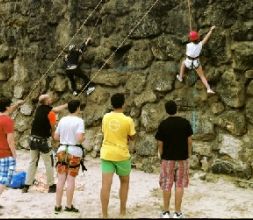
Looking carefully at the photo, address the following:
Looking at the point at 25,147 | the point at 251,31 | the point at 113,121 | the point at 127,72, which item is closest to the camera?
the point at 113,121

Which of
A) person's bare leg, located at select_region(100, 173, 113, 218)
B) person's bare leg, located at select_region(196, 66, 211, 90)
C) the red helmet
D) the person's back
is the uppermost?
the red helmet

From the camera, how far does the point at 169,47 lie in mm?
10469

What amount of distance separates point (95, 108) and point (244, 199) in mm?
4637

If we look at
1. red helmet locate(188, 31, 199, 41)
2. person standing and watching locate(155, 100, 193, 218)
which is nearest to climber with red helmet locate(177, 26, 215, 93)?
red helmet locate(188, 31, 199, 41)

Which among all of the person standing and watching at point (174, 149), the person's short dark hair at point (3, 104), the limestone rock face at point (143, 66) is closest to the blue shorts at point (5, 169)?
the person's short dark hair at point (3, 104)

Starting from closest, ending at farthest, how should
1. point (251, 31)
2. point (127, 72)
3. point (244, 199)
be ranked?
point (244, 199) → point (251, 31) → point (127, 72)

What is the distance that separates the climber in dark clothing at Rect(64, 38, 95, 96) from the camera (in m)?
11.4

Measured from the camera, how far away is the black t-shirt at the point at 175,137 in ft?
22.0

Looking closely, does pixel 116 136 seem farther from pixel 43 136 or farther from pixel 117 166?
pixel 43 136

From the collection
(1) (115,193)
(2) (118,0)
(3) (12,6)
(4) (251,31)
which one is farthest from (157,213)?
(3) (12,6)

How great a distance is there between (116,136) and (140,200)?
2.12 m

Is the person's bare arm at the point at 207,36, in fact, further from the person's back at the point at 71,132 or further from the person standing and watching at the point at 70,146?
the person's back at the point at 71,132

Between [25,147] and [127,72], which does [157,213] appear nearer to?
[127,72]

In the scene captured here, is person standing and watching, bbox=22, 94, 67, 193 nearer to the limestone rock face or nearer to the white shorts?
the limestone rock face
